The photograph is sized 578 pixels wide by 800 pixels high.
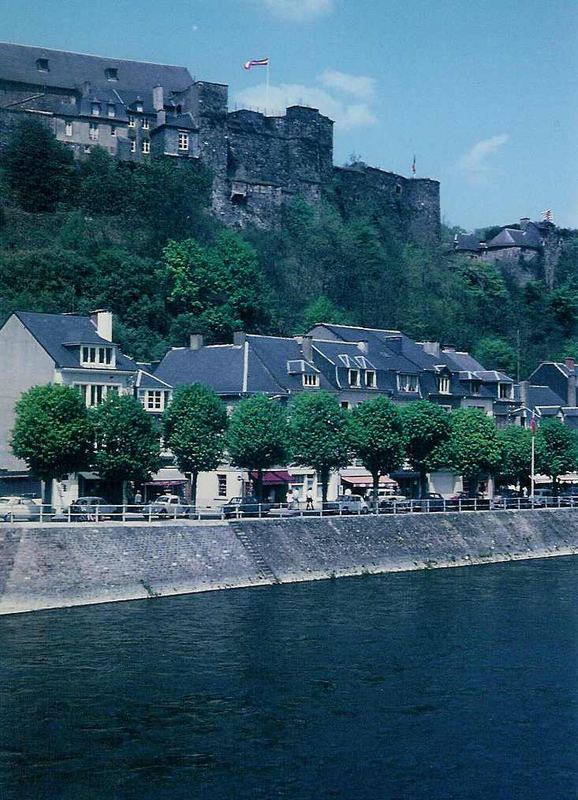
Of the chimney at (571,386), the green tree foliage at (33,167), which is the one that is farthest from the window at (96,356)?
the chimney at (571,386)

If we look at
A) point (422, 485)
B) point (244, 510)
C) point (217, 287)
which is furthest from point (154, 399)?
point (217, 287)

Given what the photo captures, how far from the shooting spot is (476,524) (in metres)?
71.9

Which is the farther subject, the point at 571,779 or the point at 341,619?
the point at 341,619

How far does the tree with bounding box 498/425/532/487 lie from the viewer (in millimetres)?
85688

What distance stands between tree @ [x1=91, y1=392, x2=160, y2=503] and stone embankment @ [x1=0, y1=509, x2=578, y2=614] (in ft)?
20.2

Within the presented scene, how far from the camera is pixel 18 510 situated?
59.9 meters

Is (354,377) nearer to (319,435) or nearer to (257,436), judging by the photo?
(319,435)

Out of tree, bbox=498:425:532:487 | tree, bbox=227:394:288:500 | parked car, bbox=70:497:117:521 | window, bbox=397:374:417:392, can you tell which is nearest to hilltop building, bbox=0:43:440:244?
window, bbox=397:374:417:392

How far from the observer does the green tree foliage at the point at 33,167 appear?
11306cm

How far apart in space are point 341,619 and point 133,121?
85.7 m

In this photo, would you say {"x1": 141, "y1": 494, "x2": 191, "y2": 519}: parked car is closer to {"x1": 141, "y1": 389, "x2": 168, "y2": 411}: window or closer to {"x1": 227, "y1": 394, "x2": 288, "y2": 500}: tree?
{"x1": 227, "y1": 394, "x2": 288, "y2": 500}: tree

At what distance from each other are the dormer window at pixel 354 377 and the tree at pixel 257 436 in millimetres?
17814

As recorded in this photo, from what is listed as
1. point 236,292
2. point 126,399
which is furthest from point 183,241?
point 126,399

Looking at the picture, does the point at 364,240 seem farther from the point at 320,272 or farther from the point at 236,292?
the point at 236,292
